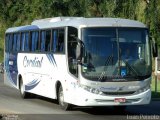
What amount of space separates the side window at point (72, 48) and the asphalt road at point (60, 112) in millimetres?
1389

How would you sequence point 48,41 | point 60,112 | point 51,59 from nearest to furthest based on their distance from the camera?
point 60,112 → point 51,59 → point 48,41

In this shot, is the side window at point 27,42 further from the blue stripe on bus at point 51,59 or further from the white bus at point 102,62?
the white bus at point 102,62

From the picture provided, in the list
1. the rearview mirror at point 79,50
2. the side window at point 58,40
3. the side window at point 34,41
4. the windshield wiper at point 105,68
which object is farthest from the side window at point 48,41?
the windshield wiper at point 105,68

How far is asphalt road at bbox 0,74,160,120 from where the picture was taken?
56.1ft

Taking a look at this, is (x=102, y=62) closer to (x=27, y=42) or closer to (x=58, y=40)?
(x=58, y=40)

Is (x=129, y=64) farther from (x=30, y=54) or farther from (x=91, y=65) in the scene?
(x=30, y=54)

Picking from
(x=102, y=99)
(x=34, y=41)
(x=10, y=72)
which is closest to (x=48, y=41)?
(x=34, y=41)

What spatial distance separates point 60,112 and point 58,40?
2659 mm

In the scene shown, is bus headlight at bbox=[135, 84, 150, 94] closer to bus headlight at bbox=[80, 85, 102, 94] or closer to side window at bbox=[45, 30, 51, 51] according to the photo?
bus headlight at bbox=[80, 85, 102, 94]

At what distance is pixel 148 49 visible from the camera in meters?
18.4

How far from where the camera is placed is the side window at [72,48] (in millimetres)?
18413

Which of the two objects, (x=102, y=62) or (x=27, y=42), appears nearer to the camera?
(x=102, y=62)

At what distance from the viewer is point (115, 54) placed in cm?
1791

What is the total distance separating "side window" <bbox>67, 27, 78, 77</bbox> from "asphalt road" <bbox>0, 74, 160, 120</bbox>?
1389 millimetres
